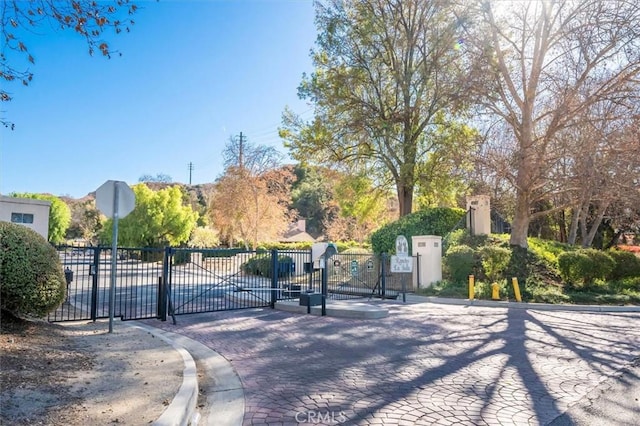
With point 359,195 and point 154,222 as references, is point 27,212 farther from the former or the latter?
point 154,222

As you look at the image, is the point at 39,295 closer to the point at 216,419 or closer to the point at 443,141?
the point at 216,419

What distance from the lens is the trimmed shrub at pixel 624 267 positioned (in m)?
16.8

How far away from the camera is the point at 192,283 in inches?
550

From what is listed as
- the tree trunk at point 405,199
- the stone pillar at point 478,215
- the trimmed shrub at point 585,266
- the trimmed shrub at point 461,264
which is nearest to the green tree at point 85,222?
the tree trunk at point 405,199

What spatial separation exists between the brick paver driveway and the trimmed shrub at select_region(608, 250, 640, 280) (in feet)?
23.2

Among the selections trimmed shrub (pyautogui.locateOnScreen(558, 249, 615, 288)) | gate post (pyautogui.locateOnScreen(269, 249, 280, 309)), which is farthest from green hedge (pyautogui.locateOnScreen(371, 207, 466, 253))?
gate post (pyautogui.locateOnScreen(269, 249, 280, 309))

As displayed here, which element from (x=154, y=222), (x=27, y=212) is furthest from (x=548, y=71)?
(x=154, y=222)

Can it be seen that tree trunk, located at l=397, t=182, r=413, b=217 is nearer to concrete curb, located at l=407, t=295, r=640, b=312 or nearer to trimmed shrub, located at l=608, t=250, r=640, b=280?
concrete curb, located at l=407, t=295, r=640, b=312

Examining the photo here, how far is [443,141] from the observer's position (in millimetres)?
21156

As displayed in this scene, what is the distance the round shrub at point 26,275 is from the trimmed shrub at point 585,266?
50.8 ft

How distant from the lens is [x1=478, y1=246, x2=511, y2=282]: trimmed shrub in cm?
1588

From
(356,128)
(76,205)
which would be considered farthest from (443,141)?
(76,205)

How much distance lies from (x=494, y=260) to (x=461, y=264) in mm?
1148

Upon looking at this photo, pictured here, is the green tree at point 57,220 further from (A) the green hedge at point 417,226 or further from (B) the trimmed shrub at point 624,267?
(B) the trimmed shrub at point 624,267
